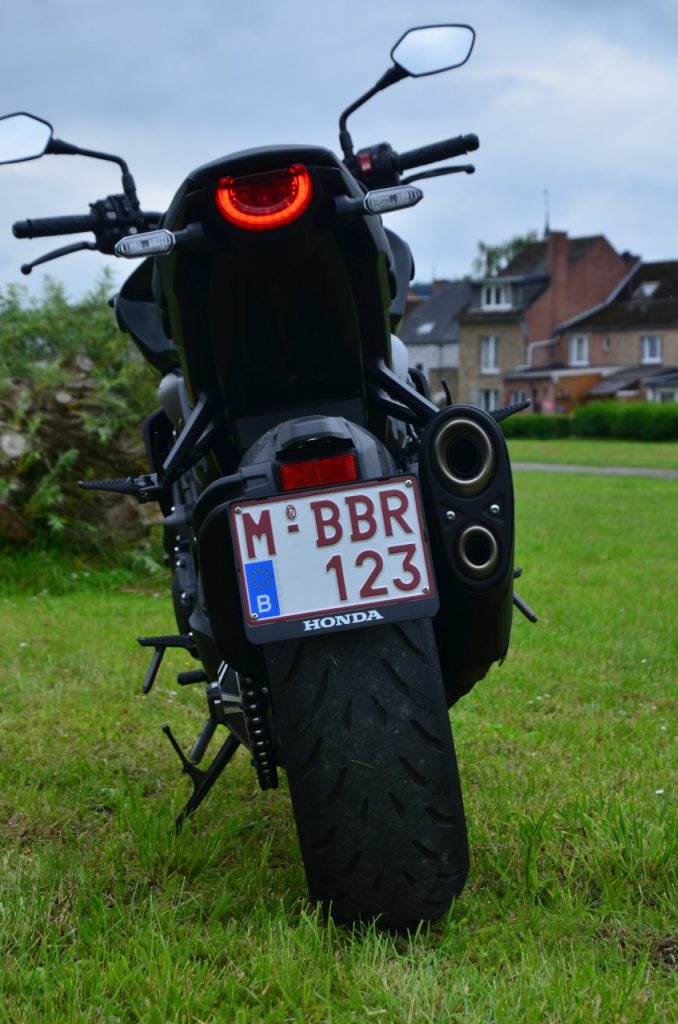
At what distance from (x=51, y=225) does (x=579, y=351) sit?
186ft

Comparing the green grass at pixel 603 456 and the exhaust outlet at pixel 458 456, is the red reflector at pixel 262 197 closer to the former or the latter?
the exhaust outlet at pixel 458 456

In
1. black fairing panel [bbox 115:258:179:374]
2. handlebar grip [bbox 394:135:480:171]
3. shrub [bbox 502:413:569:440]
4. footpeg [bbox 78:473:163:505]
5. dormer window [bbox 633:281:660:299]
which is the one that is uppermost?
dormer window [bbox 633:281:660:299]

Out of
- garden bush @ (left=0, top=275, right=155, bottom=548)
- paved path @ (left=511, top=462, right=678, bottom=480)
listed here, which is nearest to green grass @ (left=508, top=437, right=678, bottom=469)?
paved path @ (left=511, top=462, right=678, bottom=480)

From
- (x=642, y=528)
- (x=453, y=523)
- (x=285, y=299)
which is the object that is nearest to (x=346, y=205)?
(x=285, y=299)

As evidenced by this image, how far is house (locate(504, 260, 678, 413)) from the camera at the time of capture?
55.0 m

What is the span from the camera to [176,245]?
2.13m

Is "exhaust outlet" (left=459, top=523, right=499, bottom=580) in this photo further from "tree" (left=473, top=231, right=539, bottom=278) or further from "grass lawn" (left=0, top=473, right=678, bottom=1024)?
"tree" (left=473, top=231, right=539, bottom=278)

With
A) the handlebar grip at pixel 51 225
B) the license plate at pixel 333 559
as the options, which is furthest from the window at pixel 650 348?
the license plate at pixel 333 559

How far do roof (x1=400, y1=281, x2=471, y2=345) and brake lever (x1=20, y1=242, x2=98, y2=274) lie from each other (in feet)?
199

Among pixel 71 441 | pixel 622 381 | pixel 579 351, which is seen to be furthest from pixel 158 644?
pixel 579 351

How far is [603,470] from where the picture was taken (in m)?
21.2

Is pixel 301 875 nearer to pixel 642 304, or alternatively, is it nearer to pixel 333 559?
pixel 333 559

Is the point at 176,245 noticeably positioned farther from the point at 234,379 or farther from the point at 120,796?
the point at 120,796

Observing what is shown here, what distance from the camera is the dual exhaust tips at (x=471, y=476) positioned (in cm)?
213
